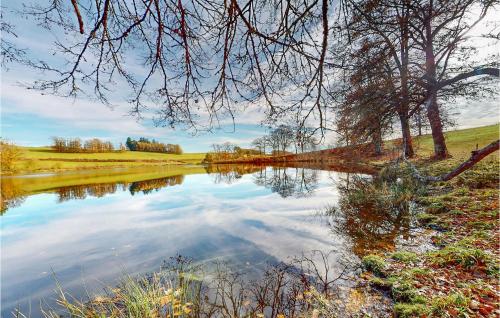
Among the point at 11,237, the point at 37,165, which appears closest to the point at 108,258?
the point at 11,237

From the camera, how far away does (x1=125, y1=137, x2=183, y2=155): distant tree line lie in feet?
313

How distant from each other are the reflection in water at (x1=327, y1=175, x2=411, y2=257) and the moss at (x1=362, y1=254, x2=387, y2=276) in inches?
14.2

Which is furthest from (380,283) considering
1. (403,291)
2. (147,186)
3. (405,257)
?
(147,186)

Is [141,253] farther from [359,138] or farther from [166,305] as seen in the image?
[359,138]

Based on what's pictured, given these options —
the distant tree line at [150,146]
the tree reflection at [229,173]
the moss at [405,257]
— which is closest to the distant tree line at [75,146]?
the distant tree line at [150,146]

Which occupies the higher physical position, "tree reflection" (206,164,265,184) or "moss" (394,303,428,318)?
"tree reflection" (206,164,265,184)

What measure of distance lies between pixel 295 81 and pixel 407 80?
5798mm

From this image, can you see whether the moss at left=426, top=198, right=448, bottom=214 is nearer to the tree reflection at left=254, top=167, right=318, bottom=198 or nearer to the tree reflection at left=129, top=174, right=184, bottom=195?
the tree reflection at left=254, top=167, right=318, bottom=198

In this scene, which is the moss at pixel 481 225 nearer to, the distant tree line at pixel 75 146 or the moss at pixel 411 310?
the moss at pixel 411 310

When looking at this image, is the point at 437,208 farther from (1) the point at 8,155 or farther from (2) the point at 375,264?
(1) the point at 8,155

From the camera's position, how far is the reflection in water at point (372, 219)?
4.73m

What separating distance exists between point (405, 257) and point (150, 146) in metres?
104

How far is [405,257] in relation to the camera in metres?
3.74

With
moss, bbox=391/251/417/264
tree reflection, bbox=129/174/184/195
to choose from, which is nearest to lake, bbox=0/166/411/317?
moss, bbox=391/251/417/264
